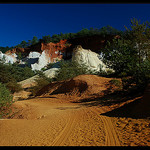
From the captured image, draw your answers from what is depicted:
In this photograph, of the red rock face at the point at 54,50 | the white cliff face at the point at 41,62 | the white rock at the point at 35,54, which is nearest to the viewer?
the white cliff face at the point at 41,62

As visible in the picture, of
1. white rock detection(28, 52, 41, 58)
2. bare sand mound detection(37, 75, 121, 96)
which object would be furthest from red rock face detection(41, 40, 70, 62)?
bare sand mound detection(37, 75, 121, 96)

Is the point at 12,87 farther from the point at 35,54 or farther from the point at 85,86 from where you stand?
the point at 35,54

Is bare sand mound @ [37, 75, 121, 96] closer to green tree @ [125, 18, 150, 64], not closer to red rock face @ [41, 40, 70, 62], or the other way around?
green tree @ [125, 18, 150, 64]

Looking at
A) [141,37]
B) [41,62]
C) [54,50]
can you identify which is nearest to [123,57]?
[141,37]

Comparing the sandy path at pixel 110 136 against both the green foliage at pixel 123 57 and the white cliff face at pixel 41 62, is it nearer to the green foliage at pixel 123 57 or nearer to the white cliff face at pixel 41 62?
the green foliage at pixel 123 57

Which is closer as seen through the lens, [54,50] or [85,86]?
[85,86]

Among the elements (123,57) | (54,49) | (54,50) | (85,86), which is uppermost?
(54,49)

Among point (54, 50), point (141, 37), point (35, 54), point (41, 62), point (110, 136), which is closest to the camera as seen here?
point (110, 136)

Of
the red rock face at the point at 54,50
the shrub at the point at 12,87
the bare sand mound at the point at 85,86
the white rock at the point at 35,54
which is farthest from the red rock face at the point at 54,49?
the bare sand mound at the point at 85,86

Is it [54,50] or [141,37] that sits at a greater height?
[54,50]

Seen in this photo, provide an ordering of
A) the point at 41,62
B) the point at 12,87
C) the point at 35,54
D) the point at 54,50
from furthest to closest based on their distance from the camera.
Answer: the point at 35,54 → the point at 54,50 → the point at 41,62 → the point at 12,87

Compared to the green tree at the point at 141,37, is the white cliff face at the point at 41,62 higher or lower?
higher

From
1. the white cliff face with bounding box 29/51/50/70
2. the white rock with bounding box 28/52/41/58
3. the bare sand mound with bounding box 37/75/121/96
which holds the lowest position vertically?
the bare sand mound with bounding box 37/75/121/96

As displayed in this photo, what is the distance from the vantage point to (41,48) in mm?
57688
